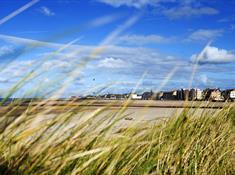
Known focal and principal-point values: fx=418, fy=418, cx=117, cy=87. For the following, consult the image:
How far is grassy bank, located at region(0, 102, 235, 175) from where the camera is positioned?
187 centimetres

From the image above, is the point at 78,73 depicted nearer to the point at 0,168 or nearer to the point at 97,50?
the point at 97,50

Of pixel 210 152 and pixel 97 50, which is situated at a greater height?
pixel 97 50

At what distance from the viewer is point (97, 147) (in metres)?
2.34

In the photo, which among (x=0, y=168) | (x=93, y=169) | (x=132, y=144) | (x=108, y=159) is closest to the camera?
(x=0, y=168)

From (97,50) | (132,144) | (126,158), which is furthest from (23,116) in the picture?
(132,144)

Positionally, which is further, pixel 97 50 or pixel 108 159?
pixel 108 159

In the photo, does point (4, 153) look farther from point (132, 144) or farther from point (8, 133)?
point (132, 144)

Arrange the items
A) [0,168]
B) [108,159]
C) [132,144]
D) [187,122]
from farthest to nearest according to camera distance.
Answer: [187,122] < [132,144] < [108,159] < [0,168]

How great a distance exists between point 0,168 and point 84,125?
473 millimetres

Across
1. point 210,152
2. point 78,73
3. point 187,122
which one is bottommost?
point 210,152

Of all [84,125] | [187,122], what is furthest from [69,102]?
[187,122]

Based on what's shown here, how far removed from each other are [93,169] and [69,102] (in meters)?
0.37

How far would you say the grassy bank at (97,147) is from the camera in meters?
1.87

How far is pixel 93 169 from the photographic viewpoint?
6.90 ft
